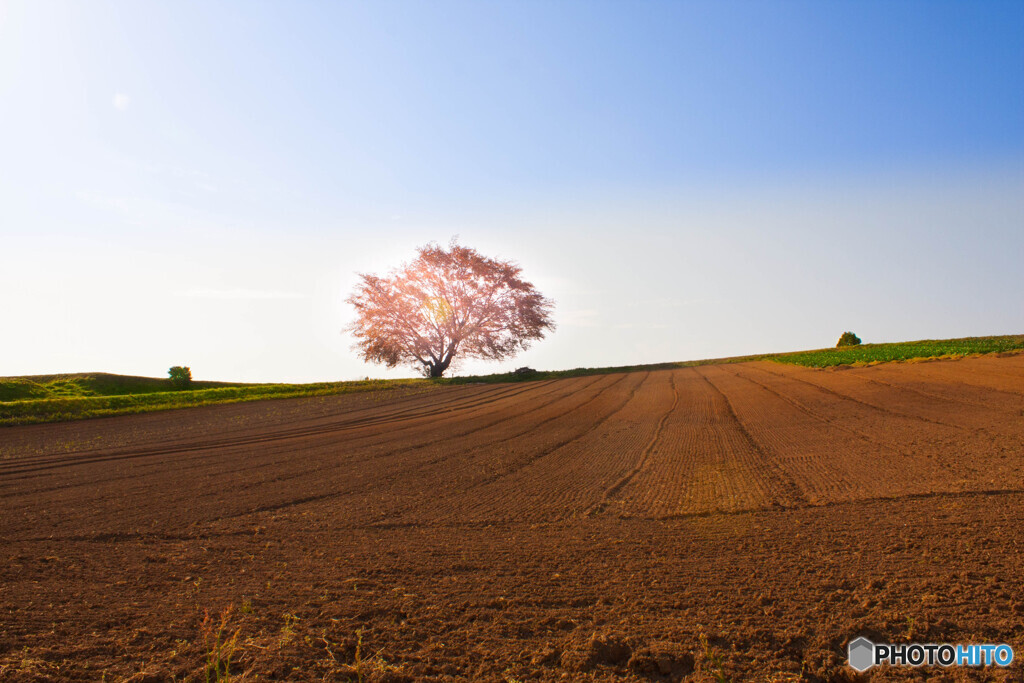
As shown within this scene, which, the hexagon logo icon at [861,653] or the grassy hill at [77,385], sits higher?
Answer: the grassy hill at [77,385]

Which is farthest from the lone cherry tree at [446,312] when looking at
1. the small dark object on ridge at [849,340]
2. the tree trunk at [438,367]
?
the small dark object on ridge at [849,340]

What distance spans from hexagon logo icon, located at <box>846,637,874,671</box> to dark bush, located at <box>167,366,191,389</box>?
34028mm

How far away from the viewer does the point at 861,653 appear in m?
3.37

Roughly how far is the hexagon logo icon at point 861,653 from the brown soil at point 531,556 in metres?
0.06

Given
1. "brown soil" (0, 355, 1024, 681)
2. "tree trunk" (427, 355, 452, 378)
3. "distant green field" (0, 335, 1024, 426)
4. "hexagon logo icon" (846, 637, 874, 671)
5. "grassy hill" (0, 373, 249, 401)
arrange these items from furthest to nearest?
"tree trunk" (427, 355, 452, 378), "grassy hill" (0, 373, 249, 401), "distant green field" (0, 335, 1024, 426), "brown soil" (0, 355, 1024, 681), "hexagon logo icon" (846, 637, 874, 671)

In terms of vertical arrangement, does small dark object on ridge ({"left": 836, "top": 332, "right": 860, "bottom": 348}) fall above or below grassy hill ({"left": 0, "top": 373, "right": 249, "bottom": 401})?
above

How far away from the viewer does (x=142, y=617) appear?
4.12 metres

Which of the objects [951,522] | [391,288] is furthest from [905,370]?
[391,288]

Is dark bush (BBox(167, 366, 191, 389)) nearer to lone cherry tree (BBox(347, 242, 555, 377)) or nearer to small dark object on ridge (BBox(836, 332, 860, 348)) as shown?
lone cherry tree (BBox(347, 242, 555, 377))

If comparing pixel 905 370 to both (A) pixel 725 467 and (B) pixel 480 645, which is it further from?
(B) pixel 480 645

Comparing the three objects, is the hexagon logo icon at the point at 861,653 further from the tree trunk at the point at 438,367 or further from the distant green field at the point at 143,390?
the tree trunk at the point at 438,367

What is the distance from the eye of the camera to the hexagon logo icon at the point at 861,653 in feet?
10.7

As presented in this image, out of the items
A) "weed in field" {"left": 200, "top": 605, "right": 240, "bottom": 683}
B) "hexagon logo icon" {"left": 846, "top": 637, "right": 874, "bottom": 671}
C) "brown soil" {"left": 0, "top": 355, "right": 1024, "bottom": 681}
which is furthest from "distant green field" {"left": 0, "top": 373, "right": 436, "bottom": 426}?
"hexagon logo icon" {"left": 846, "top": 637, "right": 874, "bottom": 671}

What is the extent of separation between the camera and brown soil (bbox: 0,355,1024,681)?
3.50 meters
